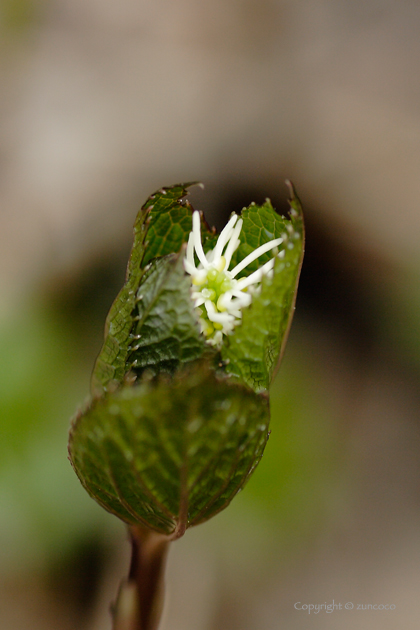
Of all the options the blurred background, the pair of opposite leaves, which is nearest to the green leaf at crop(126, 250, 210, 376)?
the pair of opposite leaves

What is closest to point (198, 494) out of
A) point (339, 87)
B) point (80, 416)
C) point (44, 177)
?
point (80, 416)

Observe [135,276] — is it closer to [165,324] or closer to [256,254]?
[165,324]

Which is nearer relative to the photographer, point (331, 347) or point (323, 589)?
point (323, 589)

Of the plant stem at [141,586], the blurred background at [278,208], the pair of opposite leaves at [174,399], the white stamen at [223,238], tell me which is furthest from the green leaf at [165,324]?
the blurred background at [278,208]

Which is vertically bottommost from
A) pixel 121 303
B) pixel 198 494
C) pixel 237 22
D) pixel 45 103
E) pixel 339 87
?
pixel 198 494

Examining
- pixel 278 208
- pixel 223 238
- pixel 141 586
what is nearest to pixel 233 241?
pixel 223 238

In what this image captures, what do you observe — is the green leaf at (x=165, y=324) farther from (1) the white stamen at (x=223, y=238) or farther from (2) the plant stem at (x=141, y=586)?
(2) the plant stem at (x=141, y=586)

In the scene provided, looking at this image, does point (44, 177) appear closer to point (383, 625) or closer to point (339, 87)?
point (339, 87)
